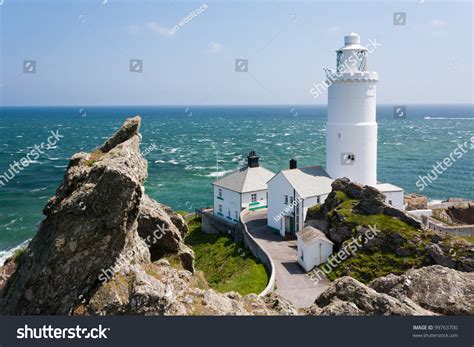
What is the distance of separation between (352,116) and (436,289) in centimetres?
2343

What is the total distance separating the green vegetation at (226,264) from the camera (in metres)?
23.5

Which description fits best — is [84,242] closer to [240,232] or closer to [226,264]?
[226,264]

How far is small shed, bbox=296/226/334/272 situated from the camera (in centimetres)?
2416

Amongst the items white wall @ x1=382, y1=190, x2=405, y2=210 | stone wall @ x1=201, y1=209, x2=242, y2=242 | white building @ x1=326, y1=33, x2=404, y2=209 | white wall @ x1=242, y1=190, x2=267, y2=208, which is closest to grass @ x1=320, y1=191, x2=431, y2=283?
white wall @ x1=382, y1=190, x2=405, y2=210

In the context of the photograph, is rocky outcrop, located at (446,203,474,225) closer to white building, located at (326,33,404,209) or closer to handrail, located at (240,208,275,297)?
white building, located at (326,33,404,209)

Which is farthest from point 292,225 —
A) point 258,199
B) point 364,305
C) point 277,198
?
point 364,305

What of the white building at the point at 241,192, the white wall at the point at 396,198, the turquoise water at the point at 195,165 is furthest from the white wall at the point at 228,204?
the turquoise water at the point at 195,165

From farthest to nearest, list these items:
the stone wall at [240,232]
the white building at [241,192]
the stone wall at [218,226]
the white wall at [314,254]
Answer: the white building at [241,192]
the stone wall at [218,226]
the stone wall at [240,232]
the white wall at [314,254]

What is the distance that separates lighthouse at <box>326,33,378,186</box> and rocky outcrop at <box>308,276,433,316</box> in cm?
2340

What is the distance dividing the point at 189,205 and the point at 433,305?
41.8 metres

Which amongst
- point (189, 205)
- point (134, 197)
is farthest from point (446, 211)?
point (134, 197)

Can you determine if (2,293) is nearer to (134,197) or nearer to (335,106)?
(134,197)

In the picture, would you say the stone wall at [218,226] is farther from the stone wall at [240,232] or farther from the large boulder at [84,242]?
the large boulder at [84,242]

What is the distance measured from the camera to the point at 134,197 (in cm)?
1000
